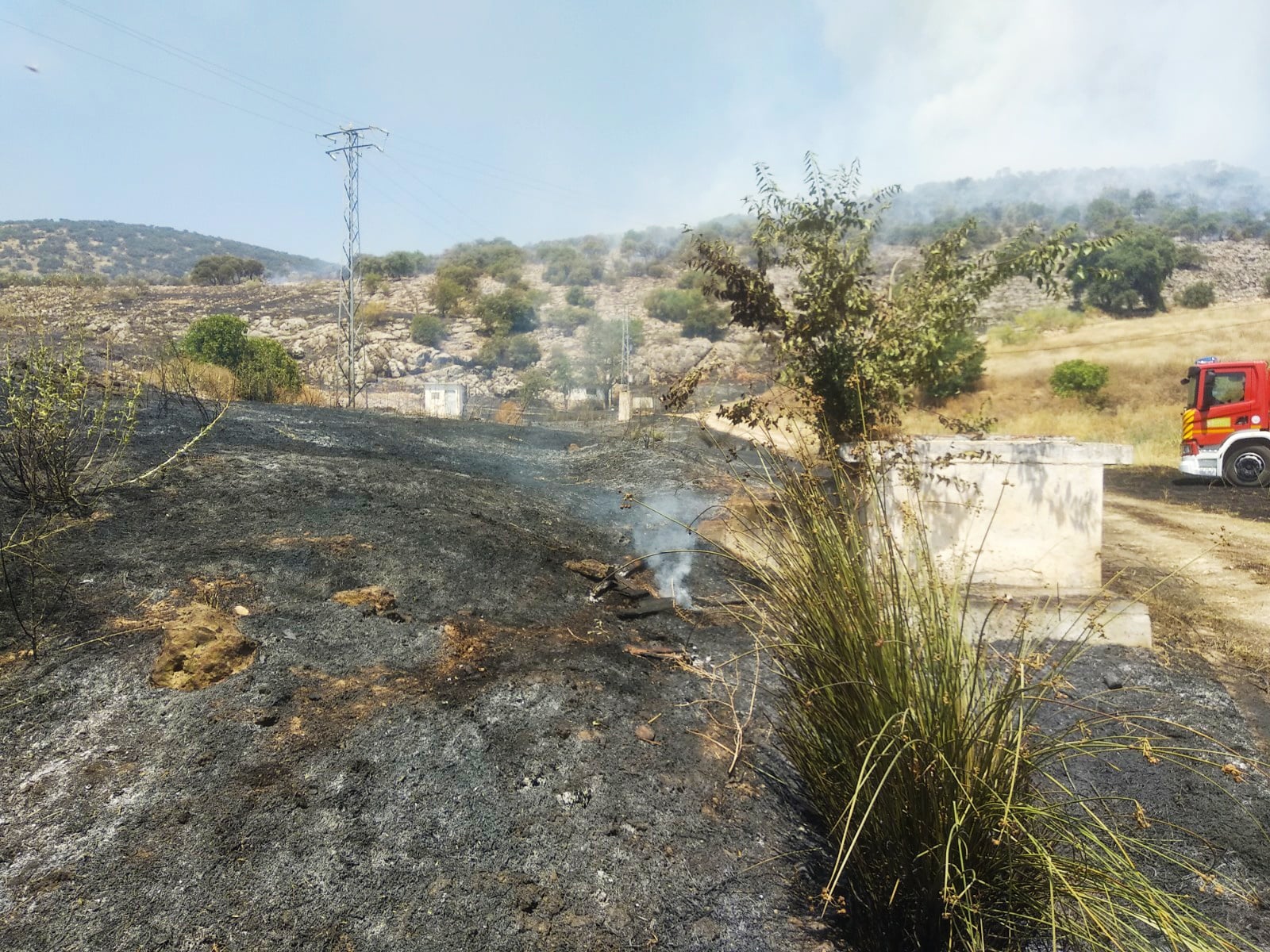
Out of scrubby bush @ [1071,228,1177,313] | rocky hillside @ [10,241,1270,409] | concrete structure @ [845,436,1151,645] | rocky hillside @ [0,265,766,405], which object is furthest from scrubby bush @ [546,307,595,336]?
concrete structure @ [845,436,1151,645]

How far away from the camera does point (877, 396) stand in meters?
6.00

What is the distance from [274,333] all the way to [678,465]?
35708mm

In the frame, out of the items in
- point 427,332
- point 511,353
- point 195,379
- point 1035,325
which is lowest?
point 195,379

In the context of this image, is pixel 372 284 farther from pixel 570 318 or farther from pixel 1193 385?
pixel 1193 385

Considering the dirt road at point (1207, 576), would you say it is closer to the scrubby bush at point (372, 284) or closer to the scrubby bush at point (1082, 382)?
the scrubby bush at point (1082, 382)

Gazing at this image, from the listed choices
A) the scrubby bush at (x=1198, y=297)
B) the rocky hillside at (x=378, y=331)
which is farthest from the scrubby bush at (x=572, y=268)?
the scrubby bush at (x=1198, y=297)

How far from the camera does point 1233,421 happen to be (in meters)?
13.0

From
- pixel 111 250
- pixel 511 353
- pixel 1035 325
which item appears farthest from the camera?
pixel 111 250

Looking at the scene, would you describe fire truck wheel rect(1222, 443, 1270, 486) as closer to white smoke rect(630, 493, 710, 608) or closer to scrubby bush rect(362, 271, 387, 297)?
white smoke rect(630, 493, 710, 608)

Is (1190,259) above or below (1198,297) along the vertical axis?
above

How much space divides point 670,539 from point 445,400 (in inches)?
617

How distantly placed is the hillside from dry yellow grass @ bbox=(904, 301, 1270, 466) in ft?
189

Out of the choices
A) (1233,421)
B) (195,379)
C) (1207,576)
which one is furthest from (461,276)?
(1207,576)

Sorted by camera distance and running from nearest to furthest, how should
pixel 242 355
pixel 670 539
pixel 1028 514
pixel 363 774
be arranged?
pixel 363 774, pixel 1028 514, pixel 670 539, pixel 242 355
